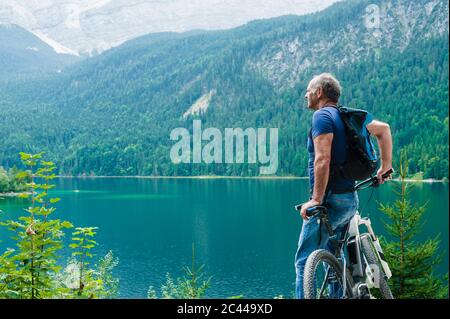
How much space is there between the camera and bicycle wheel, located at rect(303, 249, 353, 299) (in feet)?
10.6

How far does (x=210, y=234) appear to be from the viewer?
4222 centimetres

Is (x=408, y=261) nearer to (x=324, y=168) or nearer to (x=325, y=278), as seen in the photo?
(x=325, y=278)

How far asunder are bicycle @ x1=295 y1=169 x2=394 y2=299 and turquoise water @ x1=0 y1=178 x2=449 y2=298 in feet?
28.6

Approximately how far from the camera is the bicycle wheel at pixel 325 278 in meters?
3.24

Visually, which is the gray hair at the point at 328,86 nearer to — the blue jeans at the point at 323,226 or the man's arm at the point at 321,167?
the man's arm at the point at 321,167

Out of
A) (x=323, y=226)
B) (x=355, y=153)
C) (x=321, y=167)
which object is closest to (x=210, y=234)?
(x=323, y=226)

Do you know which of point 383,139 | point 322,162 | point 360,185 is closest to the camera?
point 322,162

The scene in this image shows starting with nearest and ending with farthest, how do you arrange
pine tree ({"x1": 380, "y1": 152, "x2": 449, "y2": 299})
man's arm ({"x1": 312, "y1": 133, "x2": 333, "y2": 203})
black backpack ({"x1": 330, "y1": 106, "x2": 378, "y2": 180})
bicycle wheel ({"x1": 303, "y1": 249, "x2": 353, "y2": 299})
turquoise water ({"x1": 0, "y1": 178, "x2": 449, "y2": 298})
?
bicycle wheel ({"x1": 303, "y1": 249, "x2": 353, "y2": 299}) < man's arm ({"x1": 312, "y1": 133, "x2": 333, "y2": 203}) < black backpack ({"x1": 330, "y1": 106, "x2": 378, "y2": 180}) < pine tree ({"x1": 380, "y1": 152, "x2": 449, "y2": 299}) < turquoise water ({"x1": 0, "y1": 178, "x2": 449, "y2": 298})

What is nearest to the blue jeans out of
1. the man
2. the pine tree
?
the man

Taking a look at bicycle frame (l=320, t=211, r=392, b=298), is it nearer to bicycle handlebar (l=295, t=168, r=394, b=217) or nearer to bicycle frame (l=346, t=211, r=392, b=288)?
bicycle frame (l=346, t=211, r=392, b=288)

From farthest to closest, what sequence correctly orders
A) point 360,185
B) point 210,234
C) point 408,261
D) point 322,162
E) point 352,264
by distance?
point 210,234, point 408,261, point 360,185, point 352,264, point 322,162

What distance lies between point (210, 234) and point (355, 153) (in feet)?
128

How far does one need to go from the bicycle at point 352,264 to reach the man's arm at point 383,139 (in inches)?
10.2

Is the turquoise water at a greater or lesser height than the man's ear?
lesser
